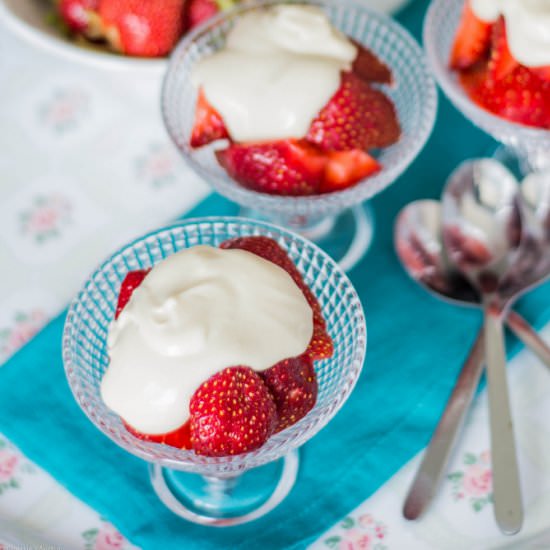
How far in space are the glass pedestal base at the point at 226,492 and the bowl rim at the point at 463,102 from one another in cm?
56

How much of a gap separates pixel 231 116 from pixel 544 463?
2.08ft

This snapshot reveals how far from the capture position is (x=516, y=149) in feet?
4.66

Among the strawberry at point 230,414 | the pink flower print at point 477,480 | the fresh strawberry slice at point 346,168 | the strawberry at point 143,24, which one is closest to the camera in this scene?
the strawberry at point 230,414

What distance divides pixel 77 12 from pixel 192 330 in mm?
811

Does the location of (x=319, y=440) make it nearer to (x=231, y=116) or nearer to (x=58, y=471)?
(x=58, y=471)

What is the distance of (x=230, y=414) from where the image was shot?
0.89 meters

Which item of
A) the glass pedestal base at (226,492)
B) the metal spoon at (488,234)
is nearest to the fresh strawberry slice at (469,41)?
the metal spoon at (488,234)

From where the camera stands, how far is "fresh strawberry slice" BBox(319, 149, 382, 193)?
3.96 feet

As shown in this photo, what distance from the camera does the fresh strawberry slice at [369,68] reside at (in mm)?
1277

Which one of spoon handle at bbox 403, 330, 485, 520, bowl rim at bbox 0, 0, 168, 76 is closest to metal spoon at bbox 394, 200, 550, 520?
spoon handle at bbox 403, 330, 485, 520

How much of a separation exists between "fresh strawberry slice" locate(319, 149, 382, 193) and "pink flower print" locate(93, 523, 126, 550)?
55 cm

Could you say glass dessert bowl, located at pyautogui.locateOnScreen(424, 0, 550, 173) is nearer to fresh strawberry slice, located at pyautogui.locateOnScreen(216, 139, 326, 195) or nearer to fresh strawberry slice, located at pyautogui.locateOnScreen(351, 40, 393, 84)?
fresh strawberry slice, located at pyautogui.locateOnScreen(351, 40, 393, 84)

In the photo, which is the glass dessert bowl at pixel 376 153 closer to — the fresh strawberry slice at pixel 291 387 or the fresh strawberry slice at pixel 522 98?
the fresh strawberry slice at pixel 522 98

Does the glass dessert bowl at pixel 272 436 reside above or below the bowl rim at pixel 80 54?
below
